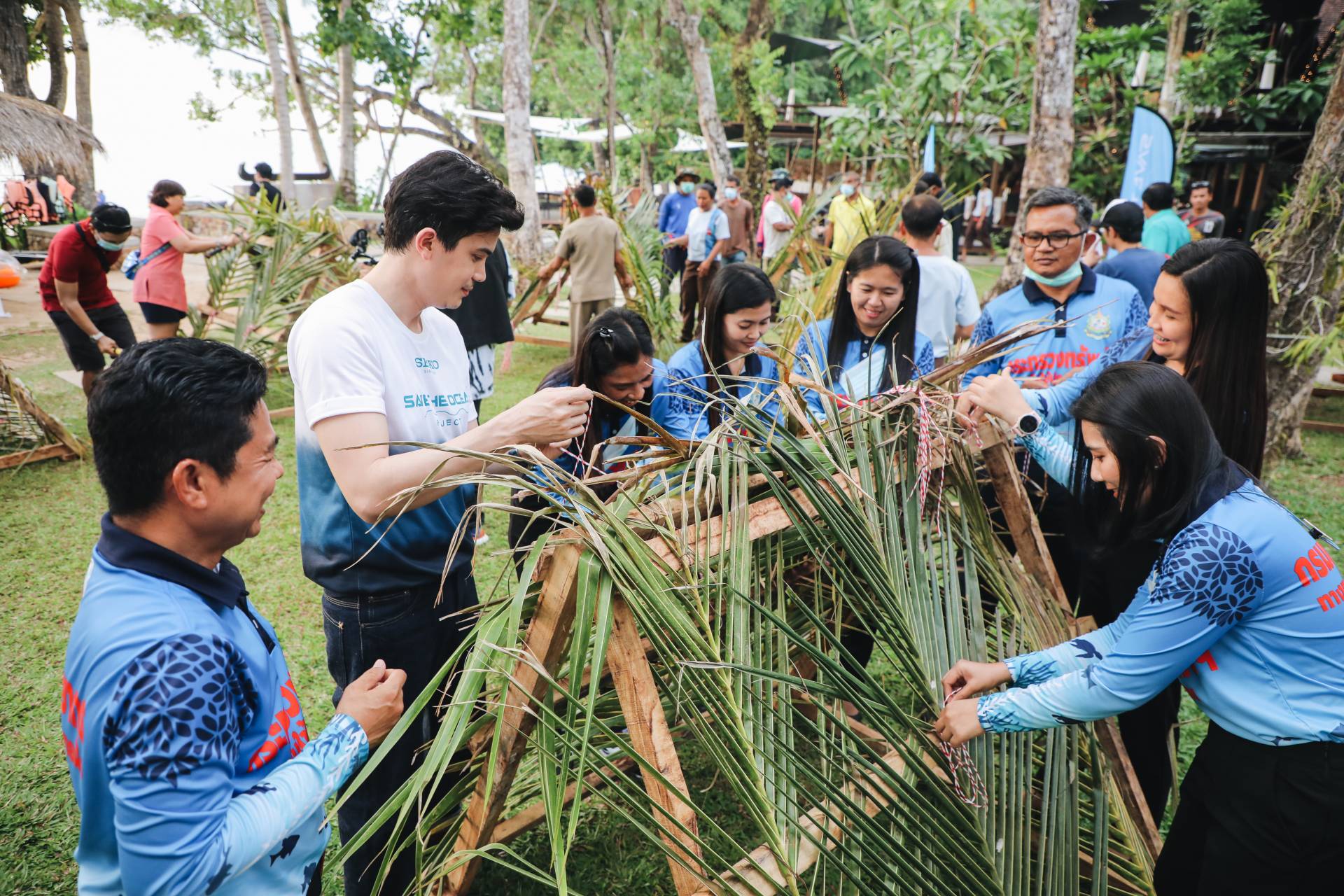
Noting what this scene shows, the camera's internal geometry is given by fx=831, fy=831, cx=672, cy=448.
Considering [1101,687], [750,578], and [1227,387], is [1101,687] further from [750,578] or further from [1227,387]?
[1227,387]

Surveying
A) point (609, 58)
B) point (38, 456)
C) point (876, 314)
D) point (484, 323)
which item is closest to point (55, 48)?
point (609, 58)

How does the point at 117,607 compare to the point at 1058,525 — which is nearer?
the point at 117,607

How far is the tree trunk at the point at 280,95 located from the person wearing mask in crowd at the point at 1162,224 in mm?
10292

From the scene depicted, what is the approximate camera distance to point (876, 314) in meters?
2.79

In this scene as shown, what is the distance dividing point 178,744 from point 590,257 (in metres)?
5.80

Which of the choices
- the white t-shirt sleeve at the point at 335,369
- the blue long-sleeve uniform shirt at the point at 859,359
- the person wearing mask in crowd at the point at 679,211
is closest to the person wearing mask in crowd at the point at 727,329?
the blue long-sleeve uniform shirt at the point at 859,359

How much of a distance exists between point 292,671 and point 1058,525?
110 inches

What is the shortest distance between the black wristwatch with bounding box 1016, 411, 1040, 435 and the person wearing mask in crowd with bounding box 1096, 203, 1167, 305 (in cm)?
234

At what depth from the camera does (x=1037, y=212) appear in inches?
113

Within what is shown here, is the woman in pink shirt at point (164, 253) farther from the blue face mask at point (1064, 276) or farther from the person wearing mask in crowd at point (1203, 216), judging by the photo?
the person wearing mask in crowd at point (1203, 216)

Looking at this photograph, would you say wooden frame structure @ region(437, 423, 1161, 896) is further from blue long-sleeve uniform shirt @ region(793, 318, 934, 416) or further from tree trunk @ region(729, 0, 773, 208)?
tree trunk @ region(729, 0, 773, 208)

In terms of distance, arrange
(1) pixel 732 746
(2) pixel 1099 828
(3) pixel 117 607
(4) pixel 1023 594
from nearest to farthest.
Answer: (3) pixel 117 607
(1) pixel 732 746
(2) pixel 1099 828
(4) pixel 1023 594

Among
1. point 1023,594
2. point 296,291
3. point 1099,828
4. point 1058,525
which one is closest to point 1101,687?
point 1099,828

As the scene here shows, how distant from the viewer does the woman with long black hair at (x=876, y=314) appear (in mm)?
2744
